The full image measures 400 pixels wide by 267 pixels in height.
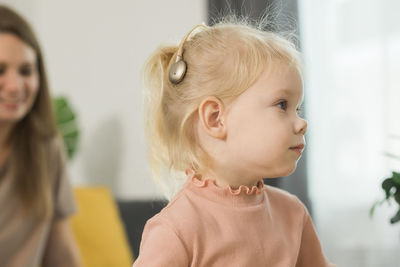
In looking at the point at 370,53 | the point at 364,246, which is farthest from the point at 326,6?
the point at 364,246

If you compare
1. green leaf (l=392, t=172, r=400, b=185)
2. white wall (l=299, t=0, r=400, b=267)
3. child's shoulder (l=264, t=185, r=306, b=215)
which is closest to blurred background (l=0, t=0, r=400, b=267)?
white wall (l=299, t=0, r=400, b=267)

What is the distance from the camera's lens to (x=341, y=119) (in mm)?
1905

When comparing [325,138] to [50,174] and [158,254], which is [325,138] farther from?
[158,254]

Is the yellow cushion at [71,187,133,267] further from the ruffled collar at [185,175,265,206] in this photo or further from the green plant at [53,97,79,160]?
the ruffled collar at [185,175,265,206]

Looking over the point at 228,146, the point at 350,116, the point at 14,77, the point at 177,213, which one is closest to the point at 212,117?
the point at 228,146

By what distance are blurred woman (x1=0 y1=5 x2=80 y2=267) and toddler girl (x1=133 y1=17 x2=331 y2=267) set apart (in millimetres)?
1158

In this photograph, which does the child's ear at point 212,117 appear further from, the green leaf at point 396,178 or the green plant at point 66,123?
the green plant at point 66,123

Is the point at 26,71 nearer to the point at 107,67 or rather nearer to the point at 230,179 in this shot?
the point at 107,67

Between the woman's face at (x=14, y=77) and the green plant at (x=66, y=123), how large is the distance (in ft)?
2.57

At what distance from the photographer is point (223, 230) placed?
2.70ft

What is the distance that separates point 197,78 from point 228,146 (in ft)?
0.37

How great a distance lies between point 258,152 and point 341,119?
1148 millimetres

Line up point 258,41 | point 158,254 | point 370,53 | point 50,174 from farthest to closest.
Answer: point 50,174, point 370,53, point 258,41, point 158,254

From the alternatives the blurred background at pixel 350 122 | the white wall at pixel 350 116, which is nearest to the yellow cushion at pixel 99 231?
the blurred background at pixel 350 122
